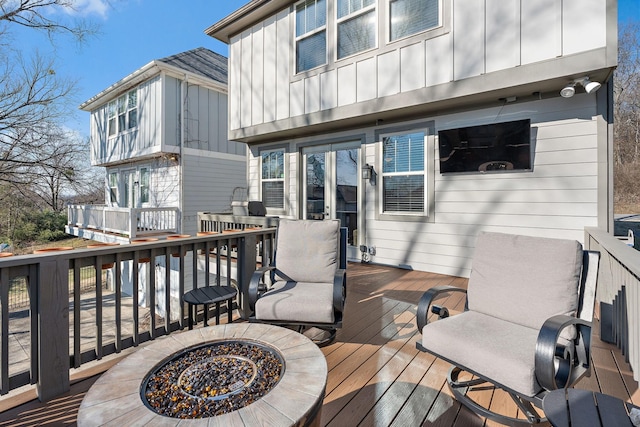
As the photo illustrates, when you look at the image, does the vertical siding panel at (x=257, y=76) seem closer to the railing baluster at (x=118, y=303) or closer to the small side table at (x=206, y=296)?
the small side table at (x=206, y=296)

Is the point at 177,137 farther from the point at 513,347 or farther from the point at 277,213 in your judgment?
the point at 513,347

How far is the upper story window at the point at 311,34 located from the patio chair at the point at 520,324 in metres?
4.79

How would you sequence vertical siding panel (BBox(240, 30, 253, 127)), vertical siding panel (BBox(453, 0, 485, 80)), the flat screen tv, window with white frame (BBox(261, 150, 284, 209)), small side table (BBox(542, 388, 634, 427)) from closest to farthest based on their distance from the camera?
small side table (BBox(542, 388, 634, 427)), vertical siding panel (BBox(453, 0, 485, 80)), the flat screen tv, vertical siding panel (BBox(240, 30, 253, 127)), window with white frame (BBox(261, 150, 284, 209))

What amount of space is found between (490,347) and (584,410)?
2.08 feet

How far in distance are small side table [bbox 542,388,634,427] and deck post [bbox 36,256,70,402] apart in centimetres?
269

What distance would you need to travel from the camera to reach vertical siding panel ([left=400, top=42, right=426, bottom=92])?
4566 millimetres

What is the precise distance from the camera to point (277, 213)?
701 centimetres

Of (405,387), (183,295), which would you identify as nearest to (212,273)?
(183,295)

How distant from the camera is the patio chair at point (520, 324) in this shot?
159cm

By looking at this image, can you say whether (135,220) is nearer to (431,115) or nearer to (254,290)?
(254,290)

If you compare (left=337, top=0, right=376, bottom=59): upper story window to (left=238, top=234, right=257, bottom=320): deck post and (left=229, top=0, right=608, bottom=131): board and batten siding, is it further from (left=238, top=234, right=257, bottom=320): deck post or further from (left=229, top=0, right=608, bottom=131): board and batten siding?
(left=238, top=234, right=257, bottom=320): deck post

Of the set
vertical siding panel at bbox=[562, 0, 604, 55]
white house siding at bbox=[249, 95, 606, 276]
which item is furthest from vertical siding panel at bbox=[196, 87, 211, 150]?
vertical siding panel at bbox=[562, 0, 604, 55]

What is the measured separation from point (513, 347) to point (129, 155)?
12501 millimetres

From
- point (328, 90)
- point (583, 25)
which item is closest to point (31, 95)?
point (328, 90)
